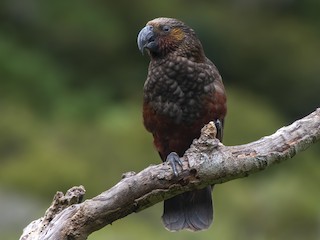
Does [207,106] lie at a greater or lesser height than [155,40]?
lesser

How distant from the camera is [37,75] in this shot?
24.8 feet

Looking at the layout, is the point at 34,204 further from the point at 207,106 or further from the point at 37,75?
the point at 207,106

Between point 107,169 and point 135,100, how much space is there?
1091mm

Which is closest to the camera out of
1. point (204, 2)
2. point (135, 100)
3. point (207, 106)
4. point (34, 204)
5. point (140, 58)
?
point (207, 106)

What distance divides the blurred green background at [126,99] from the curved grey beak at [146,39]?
6.41 ft

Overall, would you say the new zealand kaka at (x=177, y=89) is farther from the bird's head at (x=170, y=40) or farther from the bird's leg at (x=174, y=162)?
the bird's leg at (x=174, y=162)

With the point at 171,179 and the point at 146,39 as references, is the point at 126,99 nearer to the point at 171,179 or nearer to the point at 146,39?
the point at 146,39

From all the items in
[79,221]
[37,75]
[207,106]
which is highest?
[37,75]

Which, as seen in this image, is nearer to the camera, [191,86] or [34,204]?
[191,86]

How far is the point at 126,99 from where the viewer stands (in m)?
7.49

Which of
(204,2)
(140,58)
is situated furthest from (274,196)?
(204,2)

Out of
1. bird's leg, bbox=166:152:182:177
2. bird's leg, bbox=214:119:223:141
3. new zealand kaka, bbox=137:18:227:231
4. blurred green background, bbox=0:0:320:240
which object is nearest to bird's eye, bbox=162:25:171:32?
new zealand kaka, bbox=137:18:227:231

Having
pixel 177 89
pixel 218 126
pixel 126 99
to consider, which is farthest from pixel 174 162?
pixel 126 99

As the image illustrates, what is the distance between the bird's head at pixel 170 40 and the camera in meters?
3.84
